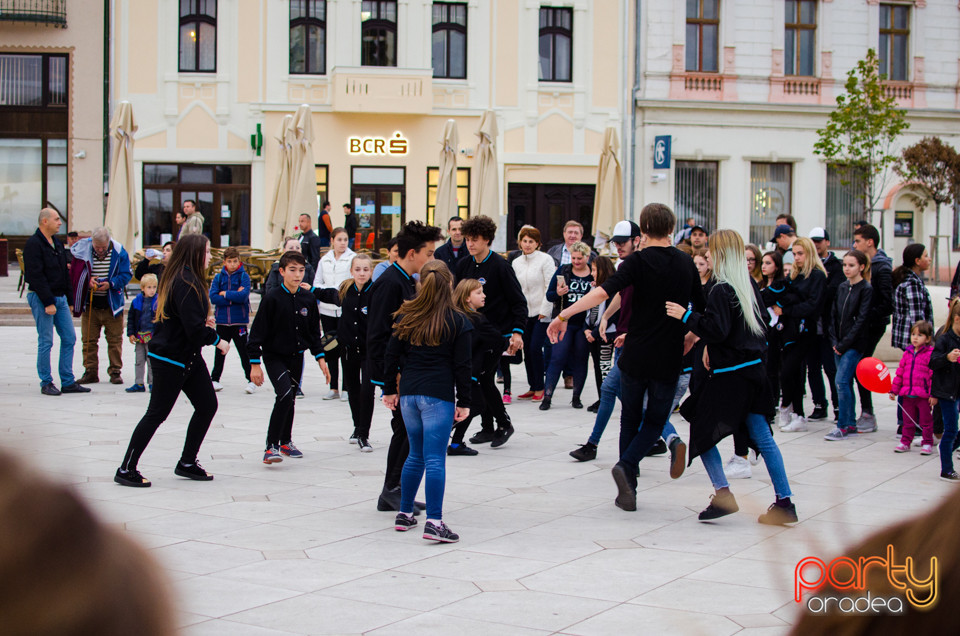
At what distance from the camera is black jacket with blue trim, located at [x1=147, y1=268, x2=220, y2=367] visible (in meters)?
8.09

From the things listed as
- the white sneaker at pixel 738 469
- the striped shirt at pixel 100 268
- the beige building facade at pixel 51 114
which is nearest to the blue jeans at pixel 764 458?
the white sneaker at pixel 738 469

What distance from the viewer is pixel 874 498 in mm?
7730

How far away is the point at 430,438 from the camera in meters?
6.52

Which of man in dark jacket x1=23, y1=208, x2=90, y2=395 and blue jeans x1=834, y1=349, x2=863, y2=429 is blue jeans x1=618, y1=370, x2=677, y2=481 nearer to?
blue jeans x1=834, y1=349, x2=863, y2=429

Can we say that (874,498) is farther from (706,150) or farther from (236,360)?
(706,150)

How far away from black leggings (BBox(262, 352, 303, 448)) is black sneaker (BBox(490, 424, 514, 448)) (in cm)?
191

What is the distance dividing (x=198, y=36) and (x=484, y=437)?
22889mm

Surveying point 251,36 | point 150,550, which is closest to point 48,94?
point 251,36

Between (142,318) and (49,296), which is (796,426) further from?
(49,296)

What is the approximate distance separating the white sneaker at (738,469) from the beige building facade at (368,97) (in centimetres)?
2001

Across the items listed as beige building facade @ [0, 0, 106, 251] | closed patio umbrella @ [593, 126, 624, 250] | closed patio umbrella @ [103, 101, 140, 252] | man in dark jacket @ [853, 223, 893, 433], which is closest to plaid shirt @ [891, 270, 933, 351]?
man in dark jacket @ [853, 223, 893, 433]

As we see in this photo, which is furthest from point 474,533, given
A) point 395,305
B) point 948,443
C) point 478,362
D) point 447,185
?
point 447,185

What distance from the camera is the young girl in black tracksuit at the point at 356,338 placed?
9508mm

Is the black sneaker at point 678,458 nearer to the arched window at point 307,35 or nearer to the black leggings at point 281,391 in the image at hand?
the black leggings at point 281,391
